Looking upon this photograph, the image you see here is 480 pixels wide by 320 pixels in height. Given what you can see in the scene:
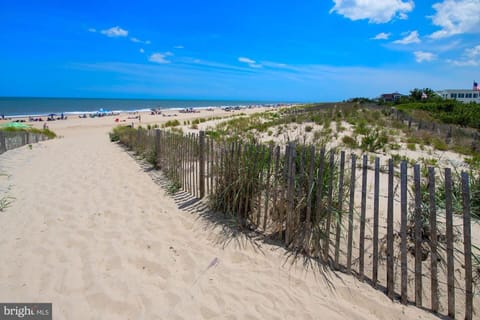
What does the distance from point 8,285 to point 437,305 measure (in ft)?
13.5

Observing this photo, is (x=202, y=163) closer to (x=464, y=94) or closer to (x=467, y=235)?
(x=467, y=235)

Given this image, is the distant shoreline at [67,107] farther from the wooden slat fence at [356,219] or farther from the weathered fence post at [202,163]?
the wooden slat fence at [356,219]

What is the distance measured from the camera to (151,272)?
9.59ft

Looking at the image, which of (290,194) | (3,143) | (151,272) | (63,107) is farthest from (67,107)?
(290,194)

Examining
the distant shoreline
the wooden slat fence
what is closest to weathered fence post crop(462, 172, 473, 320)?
the wooden slat fence

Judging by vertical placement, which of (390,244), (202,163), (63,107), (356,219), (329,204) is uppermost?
(63,107)

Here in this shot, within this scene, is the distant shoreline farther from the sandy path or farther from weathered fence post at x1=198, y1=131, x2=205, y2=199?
weathered fence post at x1=198, y1=131, x2=205, y2=199

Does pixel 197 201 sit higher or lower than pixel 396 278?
higher

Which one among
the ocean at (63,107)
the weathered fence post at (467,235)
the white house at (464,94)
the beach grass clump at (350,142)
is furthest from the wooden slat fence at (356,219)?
the white house at (464,94)

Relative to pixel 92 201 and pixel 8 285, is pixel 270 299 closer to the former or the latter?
pixel 8 285

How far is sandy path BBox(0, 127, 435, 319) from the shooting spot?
8.03 ft

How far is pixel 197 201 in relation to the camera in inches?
195

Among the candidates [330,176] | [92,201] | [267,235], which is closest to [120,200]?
[92,201]

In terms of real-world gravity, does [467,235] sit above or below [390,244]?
above
